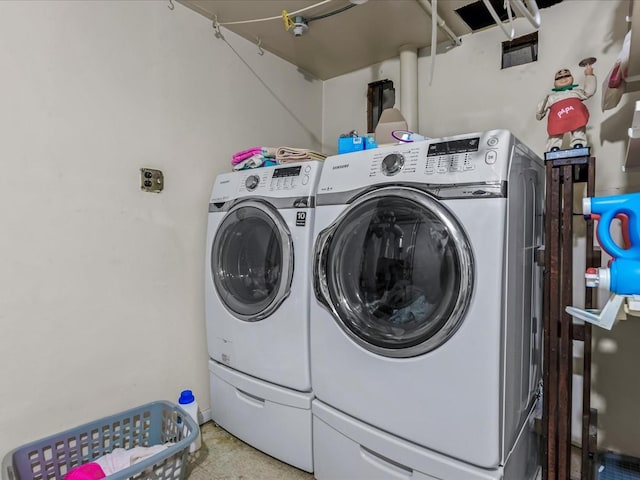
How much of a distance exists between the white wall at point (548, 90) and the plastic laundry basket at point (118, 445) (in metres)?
1.82

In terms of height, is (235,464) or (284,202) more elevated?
(284,202)

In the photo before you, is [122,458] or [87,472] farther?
[122,458]

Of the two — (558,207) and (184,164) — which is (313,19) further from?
(558,207)

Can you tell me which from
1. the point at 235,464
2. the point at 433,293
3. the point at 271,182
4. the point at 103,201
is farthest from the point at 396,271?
the point at 103,201

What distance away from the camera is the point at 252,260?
1.74 m

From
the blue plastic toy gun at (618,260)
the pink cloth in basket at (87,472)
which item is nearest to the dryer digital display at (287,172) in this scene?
the blue plastic toy gun at (618,260)

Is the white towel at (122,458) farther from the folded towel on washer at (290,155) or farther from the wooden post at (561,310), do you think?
the wooden post at (561,310)

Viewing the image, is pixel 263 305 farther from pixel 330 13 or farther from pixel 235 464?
pixel 330 13

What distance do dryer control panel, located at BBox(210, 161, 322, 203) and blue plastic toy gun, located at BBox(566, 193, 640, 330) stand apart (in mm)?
929

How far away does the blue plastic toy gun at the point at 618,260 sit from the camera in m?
0.89

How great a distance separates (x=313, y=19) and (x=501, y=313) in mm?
1727

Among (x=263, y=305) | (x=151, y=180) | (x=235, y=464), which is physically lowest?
(x=235, y=464)

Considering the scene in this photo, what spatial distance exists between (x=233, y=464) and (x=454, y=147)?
154 centimetres

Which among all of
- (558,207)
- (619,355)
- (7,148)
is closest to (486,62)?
(558,207)
